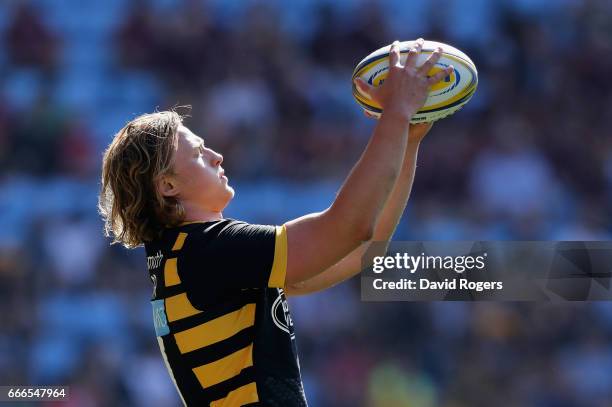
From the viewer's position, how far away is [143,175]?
260 centimetres

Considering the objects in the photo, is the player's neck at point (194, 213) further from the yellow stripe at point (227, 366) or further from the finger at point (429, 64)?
the finger at point (429, 64)

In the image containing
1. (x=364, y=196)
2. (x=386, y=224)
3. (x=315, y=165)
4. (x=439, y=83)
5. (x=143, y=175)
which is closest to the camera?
(x=364, y=196)

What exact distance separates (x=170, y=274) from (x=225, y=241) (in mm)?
202

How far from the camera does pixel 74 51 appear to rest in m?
9.77

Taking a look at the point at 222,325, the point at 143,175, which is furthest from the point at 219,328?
the point at 143,175

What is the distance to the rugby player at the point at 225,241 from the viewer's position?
2.29 metres

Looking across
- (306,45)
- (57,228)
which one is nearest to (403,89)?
(57,228)

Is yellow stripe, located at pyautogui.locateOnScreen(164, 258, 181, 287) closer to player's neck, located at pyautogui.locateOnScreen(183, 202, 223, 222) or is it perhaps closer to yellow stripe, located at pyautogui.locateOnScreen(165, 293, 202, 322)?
yellow stripe, located at pyautogui.locateOnScreen(165, 293, 202, 322)

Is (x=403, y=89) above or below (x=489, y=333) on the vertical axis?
above

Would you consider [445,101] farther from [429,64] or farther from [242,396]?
[242,396]

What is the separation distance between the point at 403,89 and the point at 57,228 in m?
6.22

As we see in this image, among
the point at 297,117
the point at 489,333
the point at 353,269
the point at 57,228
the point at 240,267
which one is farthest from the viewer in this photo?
the point at 297,117

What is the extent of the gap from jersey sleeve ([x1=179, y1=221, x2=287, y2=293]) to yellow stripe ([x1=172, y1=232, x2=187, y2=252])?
0.04 metres

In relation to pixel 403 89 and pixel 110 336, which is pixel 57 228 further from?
pixel 403 89
